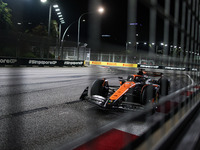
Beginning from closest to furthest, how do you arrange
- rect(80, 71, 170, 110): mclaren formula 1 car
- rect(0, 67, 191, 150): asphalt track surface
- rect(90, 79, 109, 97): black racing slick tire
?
1. rect(0, 67, 191, 150): asphalt track surface
2. rect(80, 71, 170, 110): mclaren formula 1 car
3. rect(90, 79, 109, 97): black racing slick tire

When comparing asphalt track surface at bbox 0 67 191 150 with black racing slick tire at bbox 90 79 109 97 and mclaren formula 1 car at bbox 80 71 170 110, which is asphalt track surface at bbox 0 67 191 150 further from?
black racing slick tire at bbox 90 79 109 97

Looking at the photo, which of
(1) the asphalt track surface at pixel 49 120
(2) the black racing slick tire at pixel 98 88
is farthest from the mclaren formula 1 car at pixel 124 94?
(1) the asphalt track surface at pixel 49 120

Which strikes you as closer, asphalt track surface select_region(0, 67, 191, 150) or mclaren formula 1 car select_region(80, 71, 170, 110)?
asphalt track surface select_region(0, 67, 191, 150)

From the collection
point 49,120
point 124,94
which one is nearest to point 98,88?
point 124,94

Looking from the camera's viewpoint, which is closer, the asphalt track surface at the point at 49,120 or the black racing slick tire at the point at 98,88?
the asphalt track surface at the point at 49,120

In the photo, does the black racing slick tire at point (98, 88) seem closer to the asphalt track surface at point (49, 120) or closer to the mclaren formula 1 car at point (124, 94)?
the mclaren formula 1 car at point (124, 94)

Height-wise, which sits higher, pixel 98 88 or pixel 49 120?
pixel 98 88

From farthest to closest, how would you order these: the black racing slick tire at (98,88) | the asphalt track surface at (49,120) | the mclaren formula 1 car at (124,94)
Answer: the black racing slick tire at (98,88) < the mclaren formula 1 car at (124,94) < the asphalt track surface at (49,120)

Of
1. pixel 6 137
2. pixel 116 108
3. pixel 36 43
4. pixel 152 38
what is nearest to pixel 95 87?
pixel 116 108

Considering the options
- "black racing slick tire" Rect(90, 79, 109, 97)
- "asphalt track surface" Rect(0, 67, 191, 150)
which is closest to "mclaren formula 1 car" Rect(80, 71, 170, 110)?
"black racing slick tire" Rect(90, 79, 109, 97)

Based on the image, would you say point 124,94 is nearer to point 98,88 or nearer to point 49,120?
point 98,88

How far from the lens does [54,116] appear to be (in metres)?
2.98

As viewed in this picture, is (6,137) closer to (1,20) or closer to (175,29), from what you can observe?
(175,29)

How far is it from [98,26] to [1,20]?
2139 centimetres
